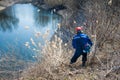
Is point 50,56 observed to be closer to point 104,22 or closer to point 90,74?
point 90,74

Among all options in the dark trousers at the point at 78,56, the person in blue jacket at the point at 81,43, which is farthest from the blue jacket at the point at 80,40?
the dark trousers at the point at 78,56

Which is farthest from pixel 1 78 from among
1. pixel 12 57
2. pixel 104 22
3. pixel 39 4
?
pixel 39 4

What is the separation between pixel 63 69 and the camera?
314 inches

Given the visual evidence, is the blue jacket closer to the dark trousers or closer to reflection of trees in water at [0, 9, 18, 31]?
the dark trousers

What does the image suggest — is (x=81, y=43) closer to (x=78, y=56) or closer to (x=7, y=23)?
(x=78, y=56)

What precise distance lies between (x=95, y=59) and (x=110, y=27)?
78.7 inches

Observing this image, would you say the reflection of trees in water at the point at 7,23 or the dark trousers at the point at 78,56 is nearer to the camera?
the dark trousers at the point at 78,56

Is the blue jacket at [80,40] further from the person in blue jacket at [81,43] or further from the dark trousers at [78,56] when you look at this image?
the dark trousers at [78,56]

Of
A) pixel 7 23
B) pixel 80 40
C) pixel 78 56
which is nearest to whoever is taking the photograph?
pixel 80 40

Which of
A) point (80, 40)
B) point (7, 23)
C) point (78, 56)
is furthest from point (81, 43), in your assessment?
point (7, 23)

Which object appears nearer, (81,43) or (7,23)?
(81,43)

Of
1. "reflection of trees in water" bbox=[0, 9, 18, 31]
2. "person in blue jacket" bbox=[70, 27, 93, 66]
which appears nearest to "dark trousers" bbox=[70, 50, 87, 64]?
"person in blue jacket" bbox=[70, 27, 93, 66]

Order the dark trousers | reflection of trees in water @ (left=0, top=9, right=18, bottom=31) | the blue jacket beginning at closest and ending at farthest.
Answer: the blue jacket
the dark trousers
reflection of trees in water @ (left=0, top=9, right=18, bottom=31)

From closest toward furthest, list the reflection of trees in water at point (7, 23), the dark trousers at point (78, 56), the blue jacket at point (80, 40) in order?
the blue jacket at point (80, 40) → the dark trousers at point (78, 56) → the reflection of trees in water at point (7, 23)
